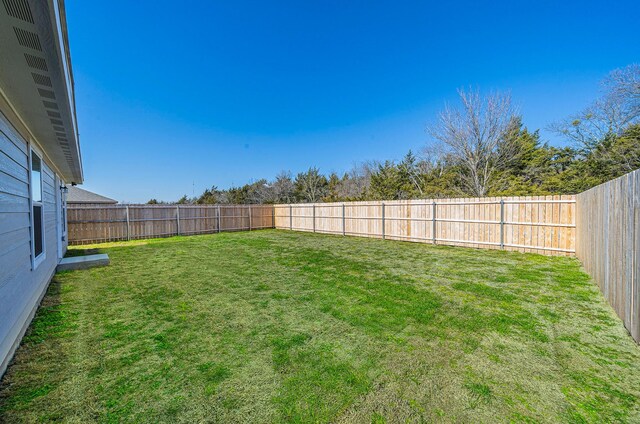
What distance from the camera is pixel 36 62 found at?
2020 mm

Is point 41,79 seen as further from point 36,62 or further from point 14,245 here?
point 14,245

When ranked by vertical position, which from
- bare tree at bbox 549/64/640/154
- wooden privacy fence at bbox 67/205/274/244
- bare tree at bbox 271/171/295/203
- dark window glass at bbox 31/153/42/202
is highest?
bare tree at bbox 549/64/640/154

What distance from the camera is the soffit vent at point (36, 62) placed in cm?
194

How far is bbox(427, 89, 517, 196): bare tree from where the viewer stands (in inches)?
548

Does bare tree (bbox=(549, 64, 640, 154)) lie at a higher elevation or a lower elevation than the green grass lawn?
higher

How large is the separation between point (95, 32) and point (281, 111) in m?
12.7

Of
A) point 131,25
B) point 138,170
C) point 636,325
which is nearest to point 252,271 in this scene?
point 636,325

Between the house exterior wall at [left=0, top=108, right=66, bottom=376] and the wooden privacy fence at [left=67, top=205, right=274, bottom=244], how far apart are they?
889 cm

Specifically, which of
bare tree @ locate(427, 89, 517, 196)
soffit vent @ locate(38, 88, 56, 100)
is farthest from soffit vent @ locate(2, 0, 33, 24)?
bare tree @ locate(427, 89, 517, 196)

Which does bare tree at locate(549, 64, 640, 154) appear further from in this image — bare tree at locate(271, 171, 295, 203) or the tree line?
bare tree at locate(271, 171, 295, 203)

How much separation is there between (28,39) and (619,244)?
5.55m

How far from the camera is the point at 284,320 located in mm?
3020

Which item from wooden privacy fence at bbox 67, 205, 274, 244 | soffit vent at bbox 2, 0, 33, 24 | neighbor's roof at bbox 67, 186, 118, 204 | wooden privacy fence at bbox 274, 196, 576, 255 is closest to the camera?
soffit vent at bbox 2, 0, 33, 24

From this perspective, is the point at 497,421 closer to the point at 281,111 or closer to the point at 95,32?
the point at 95,32
